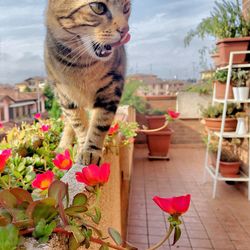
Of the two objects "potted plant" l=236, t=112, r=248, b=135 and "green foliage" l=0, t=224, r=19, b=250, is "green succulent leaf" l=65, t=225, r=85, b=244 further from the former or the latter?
"potted plant" l=236, t=112, r=248, b=135

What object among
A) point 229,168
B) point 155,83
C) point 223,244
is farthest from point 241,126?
point 223,244

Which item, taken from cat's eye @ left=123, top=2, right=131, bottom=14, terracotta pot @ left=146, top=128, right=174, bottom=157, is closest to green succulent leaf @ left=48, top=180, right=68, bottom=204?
cat's eye @ left=123, top=2, right=131, bottom=14

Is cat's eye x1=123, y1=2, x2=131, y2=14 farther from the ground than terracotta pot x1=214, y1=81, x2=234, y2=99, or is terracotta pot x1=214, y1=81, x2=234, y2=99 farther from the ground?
cat's eye x1=123, y1=2, x2=131, y2=14

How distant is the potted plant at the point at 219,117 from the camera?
103 inches

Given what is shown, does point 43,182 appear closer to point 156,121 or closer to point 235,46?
point 235,46

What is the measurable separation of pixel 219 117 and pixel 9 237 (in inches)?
103

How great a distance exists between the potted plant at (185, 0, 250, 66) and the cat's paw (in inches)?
74.8

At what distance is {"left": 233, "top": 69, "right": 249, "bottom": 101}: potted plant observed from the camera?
2369 mm

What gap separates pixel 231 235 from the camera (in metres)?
1.86

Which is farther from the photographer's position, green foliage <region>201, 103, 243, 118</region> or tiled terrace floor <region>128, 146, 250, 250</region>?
green foliage <region>201, 103, 243, 118</region>

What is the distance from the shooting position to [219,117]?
2721 mm

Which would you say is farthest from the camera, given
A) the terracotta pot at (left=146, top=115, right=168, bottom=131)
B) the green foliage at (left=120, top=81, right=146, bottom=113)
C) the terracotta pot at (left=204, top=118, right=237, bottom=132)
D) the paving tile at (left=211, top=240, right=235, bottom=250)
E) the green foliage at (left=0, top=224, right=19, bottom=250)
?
the terracotta pot at (left=146, top=115, right=168, bottom=131)

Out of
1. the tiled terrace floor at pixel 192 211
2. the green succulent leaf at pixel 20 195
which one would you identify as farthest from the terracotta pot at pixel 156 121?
the green succulent leaf at pixel 20 195

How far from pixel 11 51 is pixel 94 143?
1.19ft
